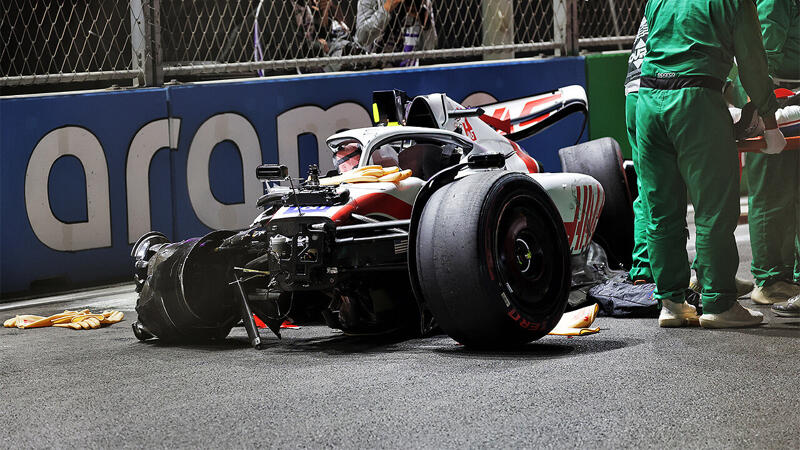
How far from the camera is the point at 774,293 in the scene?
6512 millimetres

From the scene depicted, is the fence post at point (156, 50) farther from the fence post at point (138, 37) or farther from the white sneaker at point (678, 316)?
the white sneaker at point (678, 316)

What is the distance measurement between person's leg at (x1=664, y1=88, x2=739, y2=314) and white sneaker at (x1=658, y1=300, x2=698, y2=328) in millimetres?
105

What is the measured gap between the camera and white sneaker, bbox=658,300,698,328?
5.75m

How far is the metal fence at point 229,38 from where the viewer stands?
8.32 meters

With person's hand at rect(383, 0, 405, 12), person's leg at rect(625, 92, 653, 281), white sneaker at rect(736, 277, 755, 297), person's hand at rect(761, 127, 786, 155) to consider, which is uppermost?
person's hand at rect(383, 0, 405, 12)

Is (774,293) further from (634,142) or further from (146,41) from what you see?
(146,41)

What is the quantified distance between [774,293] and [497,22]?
423cm

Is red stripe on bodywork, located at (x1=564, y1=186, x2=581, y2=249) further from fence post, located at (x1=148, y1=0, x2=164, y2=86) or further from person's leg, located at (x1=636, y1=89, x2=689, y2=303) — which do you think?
fence post, located at (x1=148, y1=0, x2=164, y2=86)

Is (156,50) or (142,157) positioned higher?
(156,50)

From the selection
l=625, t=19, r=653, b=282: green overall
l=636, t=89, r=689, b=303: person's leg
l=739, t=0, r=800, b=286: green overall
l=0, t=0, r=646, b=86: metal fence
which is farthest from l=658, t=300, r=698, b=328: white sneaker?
l=0, t=0, r=646, b=86: metal fence

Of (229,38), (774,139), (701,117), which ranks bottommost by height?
(774,139)

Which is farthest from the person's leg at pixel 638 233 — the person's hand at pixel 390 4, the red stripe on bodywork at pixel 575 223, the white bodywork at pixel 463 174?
the person's hand at pixel 390 4

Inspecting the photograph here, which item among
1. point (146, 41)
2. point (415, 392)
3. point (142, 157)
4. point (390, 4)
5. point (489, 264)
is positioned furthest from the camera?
point (390, 4)

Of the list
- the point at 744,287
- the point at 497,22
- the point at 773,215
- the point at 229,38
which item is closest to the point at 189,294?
the point at 744,287
